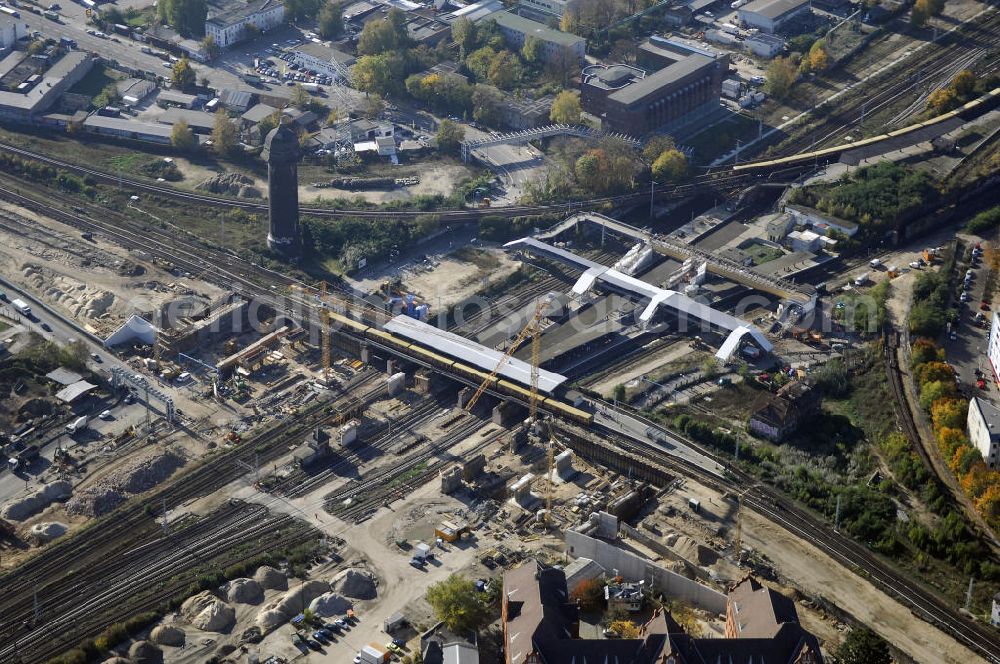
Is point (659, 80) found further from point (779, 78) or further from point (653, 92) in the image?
point (779, 78)

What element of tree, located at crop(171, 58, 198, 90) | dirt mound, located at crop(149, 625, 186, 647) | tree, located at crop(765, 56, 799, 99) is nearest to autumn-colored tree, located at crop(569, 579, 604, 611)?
dirt mound, located at crop(149, 625, 186, 647)

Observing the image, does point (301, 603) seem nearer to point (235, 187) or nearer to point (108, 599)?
point (108, 599)

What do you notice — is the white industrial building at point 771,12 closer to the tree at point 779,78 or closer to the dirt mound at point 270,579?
the tree at point 779,78

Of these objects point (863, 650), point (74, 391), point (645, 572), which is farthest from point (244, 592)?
point (863, 650)

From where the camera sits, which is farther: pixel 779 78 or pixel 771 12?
pixel 771 12

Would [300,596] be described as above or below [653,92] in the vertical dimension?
below
